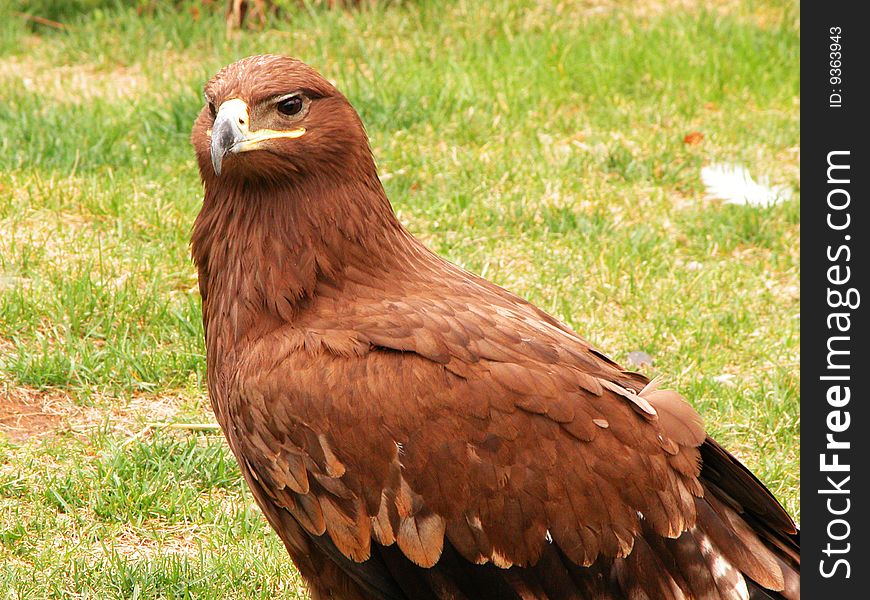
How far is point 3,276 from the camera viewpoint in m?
5.92

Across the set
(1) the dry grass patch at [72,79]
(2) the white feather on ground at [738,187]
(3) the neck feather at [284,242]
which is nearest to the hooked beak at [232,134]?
(3) the neck feather at [284,242]

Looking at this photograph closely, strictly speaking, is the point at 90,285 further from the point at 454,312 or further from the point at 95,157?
the point at 454,312

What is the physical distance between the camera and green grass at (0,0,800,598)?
483 centimetres

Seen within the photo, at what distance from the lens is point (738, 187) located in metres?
7.45

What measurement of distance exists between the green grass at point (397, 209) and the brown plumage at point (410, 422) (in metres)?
0.99

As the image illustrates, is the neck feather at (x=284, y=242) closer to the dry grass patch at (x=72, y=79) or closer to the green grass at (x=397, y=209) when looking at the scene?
the green grass at (x=397, y=209)

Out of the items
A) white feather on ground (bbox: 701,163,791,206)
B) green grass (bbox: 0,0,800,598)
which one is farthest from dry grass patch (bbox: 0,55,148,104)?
white feather on ground (bbox: 701,163,791,206)

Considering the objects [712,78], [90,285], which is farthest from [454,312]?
[712,78]

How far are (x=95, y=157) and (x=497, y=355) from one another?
421 cm

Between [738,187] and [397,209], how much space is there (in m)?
1.97

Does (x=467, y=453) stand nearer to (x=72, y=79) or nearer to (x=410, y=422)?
(x=410, y=422)

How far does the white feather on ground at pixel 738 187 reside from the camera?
7.36 meters

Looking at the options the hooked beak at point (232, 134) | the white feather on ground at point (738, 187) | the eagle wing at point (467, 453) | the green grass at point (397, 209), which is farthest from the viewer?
the white feather on ground at point (738, 187)

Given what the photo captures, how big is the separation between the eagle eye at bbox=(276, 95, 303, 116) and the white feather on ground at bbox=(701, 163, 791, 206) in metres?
3.95
